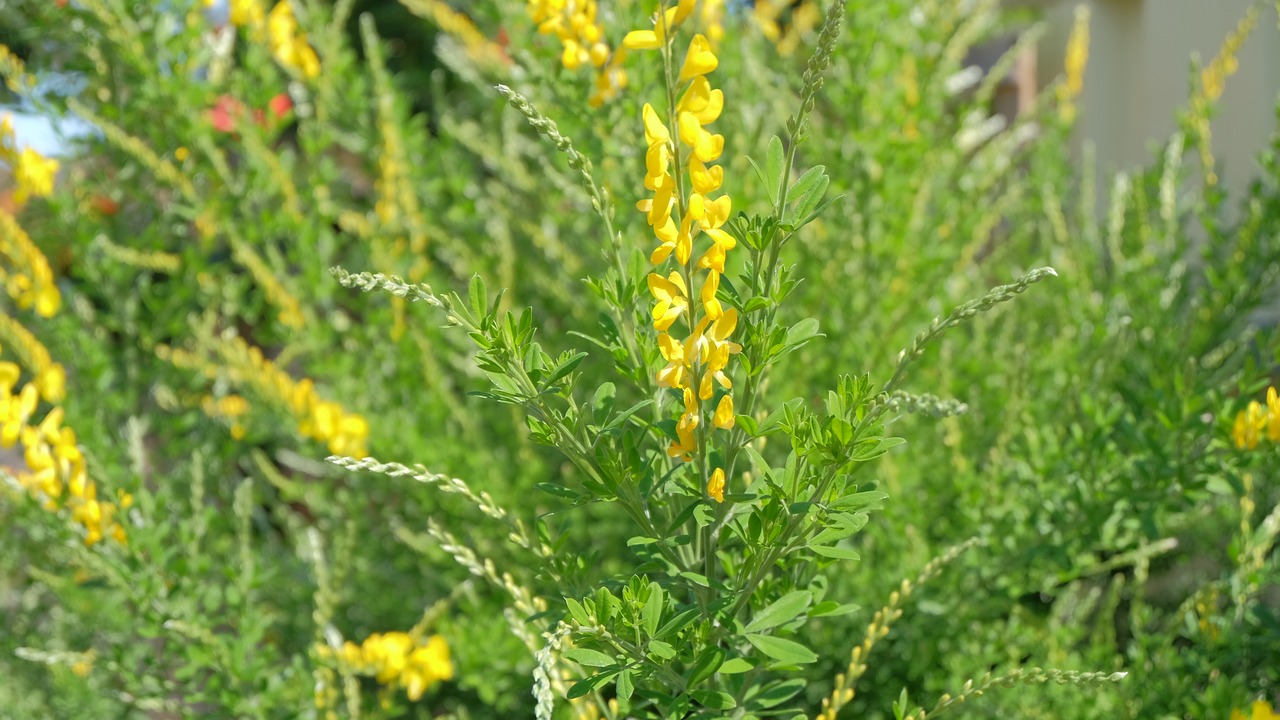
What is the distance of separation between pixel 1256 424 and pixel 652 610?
1.96ft

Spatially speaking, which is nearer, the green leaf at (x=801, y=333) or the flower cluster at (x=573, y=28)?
the green leaf at (x=801, y=333)

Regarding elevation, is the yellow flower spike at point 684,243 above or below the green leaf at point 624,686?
above

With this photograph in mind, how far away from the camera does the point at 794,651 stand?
2.11ft

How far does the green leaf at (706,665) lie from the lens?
64 centimetres

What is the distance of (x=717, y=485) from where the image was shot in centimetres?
63

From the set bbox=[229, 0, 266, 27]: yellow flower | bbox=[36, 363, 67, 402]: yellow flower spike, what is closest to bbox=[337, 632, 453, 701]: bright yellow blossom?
bbox=[36, 363, 67, 402]: yellow flower spike

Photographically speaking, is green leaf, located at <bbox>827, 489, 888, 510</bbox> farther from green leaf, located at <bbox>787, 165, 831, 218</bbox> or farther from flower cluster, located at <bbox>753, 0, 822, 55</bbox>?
flower cluster, located at <bbox>753, 0, 822, 55</bbox>

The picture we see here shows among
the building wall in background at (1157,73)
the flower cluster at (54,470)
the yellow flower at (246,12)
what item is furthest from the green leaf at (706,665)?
the building wall in background at (1157,73)

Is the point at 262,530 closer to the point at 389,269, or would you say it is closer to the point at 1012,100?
the point at 389,269

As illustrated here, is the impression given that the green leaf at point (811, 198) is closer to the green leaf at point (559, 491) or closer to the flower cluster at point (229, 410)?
the green leaf at point (559, 491)

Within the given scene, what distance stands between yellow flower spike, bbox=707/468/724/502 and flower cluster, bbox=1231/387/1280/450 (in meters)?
0.53

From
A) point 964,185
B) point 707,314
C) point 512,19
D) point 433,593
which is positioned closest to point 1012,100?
point 964,185

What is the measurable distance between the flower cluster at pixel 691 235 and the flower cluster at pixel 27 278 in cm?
116

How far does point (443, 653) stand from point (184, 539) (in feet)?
1.03
